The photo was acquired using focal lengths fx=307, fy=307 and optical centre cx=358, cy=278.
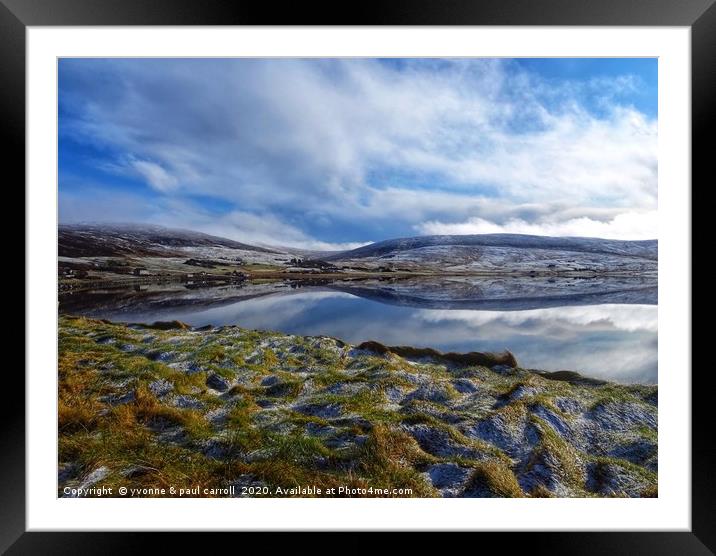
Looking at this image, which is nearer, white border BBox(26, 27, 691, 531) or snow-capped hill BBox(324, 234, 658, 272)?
white border BBox(26, 27, 691, 531)

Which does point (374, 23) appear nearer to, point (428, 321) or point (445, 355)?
point (428, 321)

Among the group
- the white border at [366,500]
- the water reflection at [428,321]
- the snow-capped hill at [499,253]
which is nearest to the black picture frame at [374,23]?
the white border at [366,500]

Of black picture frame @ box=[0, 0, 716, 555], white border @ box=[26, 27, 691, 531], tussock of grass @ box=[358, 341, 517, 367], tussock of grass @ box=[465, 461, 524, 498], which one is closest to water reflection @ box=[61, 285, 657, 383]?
tussock of grass @ box=[358, 341, 517, 367]

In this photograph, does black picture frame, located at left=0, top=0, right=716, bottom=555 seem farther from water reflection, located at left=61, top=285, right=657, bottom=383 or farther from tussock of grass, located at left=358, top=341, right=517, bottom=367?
tussock of grass, located at left=358, top=341, right=517, bottom=367

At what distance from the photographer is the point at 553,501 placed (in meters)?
2.02

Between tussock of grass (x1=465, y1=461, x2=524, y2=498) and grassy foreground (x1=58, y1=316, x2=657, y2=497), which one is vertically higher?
grassy foreground (x1=58, y1=316, x2=657, y2=497)

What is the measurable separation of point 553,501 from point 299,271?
94.8 inches

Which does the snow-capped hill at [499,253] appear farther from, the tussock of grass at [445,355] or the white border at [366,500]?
the tussock of grass at [445,355]

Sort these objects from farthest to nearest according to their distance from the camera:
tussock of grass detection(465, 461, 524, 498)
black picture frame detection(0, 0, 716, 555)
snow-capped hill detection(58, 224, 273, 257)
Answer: snow-capped hill detection(58, 224, 273, 257)
tussock of grass detection(465, 461, 524, 498)
black picture frame detection(0, 0, 716, 555)

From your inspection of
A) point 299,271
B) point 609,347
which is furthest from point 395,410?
point 609,347

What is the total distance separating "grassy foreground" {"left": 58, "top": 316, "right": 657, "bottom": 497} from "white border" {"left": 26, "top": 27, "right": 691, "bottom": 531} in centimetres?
9

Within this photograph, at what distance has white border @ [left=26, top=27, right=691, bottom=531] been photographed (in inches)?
79.0

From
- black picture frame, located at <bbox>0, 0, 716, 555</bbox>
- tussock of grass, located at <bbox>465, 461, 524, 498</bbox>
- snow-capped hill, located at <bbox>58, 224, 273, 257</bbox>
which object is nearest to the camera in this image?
black picture frame, located at <bbox>0, 0, 716, 555</bbox>

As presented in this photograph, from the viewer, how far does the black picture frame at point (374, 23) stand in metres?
1.85
